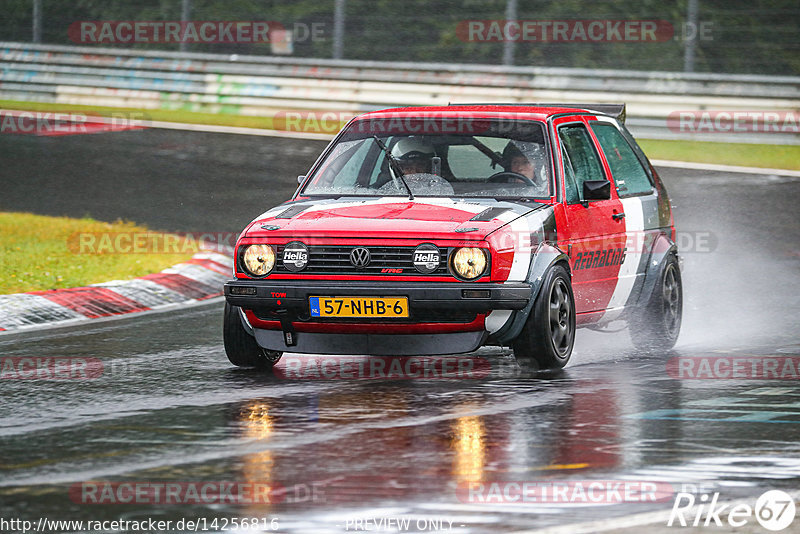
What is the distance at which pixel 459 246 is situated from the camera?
859 cm

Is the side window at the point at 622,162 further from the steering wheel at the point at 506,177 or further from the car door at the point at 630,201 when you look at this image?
the steering wheel at the point at 506,177

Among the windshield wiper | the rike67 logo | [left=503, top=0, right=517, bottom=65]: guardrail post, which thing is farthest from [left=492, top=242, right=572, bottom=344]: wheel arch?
[left=503, top=0, right=517, bottom=65]: guardrail post

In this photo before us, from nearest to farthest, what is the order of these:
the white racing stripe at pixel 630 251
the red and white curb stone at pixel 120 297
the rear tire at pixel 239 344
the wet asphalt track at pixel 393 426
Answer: the wet asphalt track at pixel 393 426
the rear tire at pixel 239 344
the white racing stripe at pixel 630 251
the red and white curb stone at pixel 120 297

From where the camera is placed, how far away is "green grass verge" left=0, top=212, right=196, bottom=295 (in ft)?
42.6

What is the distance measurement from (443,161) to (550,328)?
1499 millimetres

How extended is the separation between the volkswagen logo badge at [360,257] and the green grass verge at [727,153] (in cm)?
1323

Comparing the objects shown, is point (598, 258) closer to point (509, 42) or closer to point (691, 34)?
point (691, 34)

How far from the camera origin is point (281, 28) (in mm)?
31312

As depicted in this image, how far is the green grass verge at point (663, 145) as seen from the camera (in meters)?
21.7

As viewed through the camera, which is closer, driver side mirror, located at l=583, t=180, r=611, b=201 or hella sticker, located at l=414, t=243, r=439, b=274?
hella sticker, located at l=414, t=243, r=439, b=274

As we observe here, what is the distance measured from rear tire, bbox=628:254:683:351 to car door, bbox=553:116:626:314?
528 mm

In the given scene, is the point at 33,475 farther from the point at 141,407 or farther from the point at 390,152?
the point at 390,152

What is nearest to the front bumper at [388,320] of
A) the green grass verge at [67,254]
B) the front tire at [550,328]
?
the front tire at [550,328]

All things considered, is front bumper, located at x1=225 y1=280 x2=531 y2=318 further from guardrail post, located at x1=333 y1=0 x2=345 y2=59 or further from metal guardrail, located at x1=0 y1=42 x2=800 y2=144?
guardrail post, located at x1=333 y1=0 x2=345 y2=59
